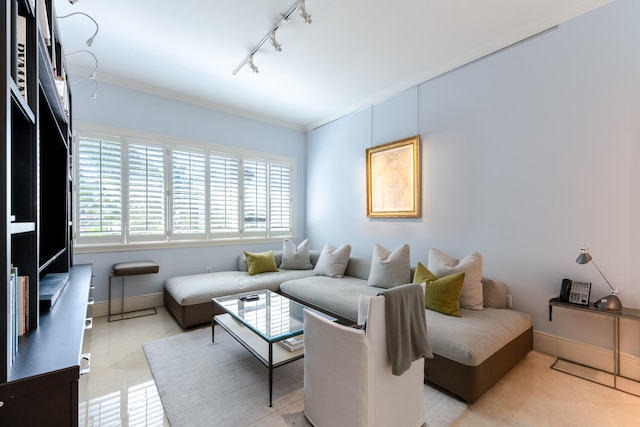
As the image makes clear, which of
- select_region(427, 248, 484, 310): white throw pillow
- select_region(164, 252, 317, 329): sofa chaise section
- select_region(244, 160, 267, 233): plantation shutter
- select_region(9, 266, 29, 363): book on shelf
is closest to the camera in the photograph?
select_region(9, 266, 29, 363): book on shelf

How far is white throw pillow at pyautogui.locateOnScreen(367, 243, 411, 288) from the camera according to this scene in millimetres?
3297

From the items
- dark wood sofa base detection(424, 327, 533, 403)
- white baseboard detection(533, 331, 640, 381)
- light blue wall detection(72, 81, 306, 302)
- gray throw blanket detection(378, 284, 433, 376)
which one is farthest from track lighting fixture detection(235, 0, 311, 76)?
white baseboard detection(533, 331, 640, 381)

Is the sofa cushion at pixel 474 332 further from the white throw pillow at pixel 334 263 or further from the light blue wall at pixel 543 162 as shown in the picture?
the white throw pillow at pixel 334 263

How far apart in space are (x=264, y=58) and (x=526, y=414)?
12.7ft

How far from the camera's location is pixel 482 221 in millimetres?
3035

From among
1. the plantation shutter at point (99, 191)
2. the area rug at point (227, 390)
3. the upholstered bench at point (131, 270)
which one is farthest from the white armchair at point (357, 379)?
the plantation shutter at point (99, 191)

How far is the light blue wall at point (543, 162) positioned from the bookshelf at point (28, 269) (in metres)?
3.32

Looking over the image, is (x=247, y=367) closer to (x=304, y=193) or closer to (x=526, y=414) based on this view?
(x=526, y=414)

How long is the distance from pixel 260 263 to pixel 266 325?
1.98m

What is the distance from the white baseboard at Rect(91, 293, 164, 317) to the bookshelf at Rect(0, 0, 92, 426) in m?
Result: 1.96

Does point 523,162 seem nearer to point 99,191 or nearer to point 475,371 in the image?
point 475,371

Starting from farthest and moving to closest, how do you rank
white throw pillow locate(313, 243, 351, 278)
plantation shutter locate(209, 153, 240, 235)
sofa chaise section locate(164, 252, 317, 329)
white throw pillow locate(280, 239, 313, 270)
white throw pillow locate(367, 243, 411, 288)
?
white throw pillow locate(280, 239, 313, 270) → plantation shutter locate(209, 153, 240, 235) → white throw pillow locate(313, 243, 351, 278) → white throw pillow locate(367, 243, 411, 288) → sofa chaise section locate(164, 252, 317, 329)

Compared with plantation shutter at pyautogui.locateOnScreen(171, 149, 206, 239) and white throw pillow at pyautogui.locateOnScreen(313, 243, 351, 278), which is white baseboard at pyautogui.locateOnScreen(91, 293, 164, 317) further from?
white throw pillow at pyautogui.locateOnScreen(313, 243, 351, 278)

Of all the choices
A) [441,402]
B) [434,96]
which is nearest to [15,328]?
[441,402]
